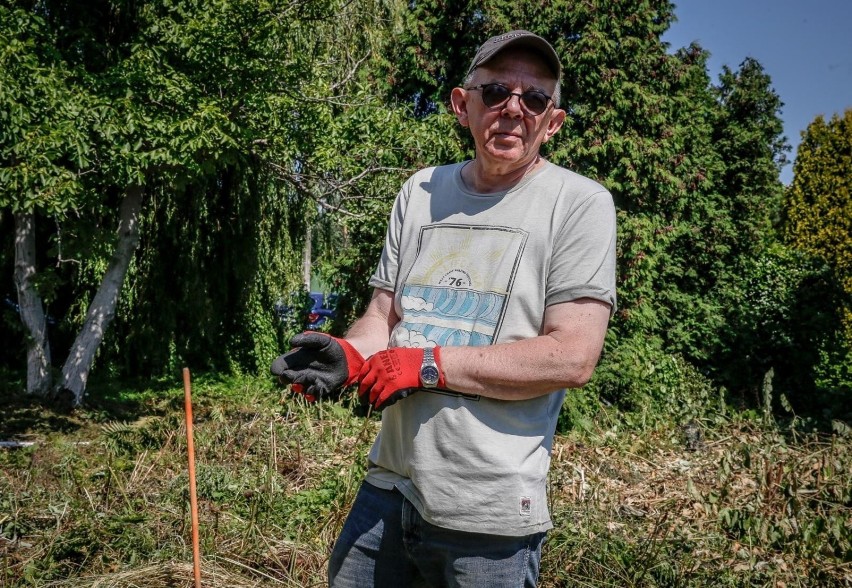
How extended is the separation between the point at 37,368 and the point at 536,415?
8.57 m

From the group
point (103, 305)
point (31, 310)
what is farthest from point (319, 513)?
point (31, 310)

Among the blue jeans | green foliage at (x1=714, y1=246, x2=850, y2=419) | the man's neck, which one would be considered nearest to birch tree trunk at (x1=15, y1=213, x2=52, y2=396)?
the blue jeans

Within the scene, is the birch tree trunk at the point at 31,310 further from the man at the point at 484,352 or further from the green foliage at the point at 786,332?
the green foliage at the point at 786,332

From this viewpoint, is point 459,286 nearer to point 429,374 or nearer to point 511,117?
point 429,374

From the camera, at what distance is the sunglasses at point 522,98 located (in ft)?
5.17

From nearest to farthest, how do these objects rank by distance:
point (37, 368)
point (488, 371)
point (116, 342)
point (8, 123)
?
point (488, 371) < point (8, 123) < point (37, 368) < point (116, 342)

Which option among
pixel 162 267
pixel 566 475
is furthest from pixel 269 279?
pixel 566 475

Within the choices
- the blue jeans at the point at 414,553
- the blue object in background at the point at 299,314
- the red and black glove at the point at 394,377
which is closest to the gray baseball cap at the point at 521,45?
the red and black glove at the point at 394,377

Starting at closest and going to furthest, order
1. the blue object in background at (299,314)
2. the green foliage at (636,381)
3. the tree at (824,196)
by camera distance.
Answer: the green foliage at (636,381)
the blue object in background at (299,314)
the tree at (824,196)

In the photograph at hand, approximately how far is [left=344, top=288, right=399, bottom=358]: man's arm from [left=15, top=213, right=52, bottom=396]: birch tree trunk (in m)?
7.77

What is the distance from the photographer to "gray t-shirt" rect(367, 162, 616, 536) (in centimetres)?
144

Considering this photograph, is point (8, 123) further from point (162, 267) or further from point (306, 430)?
point (162, 267)

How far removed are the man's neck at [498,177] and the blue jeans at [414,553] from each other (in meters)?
0.66

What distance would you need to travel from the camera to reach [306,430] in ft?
18.6
